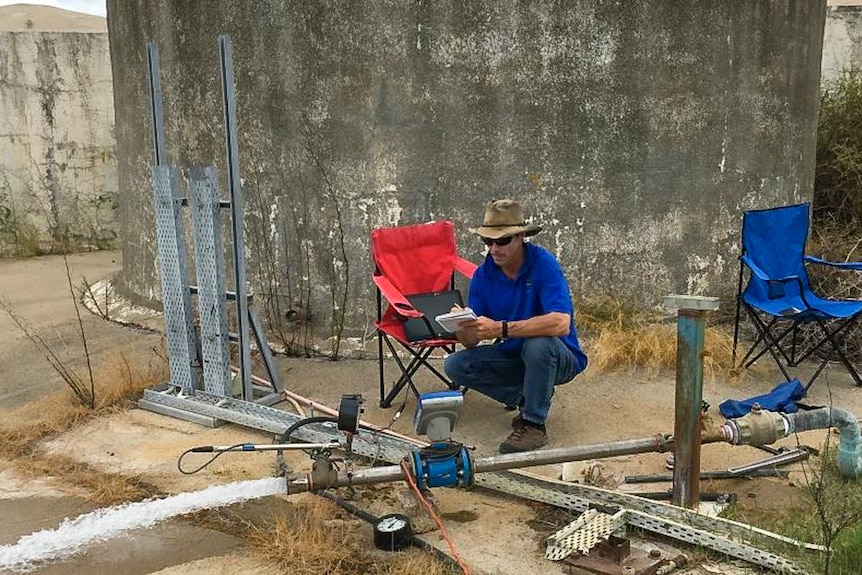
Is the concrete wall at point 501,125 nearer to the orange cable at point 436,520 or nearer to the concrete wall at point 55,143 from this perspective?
the orange cable at point 436,520

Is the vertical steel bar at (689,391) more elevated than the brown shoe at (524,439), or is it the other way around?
the vertical steel bar at (689,391)

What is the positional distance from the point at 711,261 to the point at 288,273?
3008mm

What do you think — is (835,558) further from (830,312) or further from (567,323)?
(830,312)

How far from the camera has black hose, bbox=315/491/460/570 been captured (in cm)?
288

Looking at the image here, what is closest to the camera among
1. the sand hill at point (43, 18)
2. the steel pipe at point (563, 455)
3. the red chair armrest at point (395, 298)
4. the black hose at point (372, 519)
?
the black hose at point (372, 519)

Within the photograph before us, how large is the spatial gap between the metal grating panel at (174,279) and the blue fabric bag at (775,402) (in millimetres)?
2948

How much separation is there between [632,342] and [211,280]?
264cm

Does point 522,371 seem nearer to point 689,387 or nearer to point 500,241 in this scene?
point 500,241

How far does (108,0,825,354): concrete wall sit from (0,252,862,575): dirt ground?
1.00 meters

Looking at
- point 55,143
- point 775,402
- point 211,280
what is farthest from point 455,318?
point 55,143

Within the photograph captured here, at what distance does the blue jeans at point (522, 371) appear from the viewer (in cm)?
381

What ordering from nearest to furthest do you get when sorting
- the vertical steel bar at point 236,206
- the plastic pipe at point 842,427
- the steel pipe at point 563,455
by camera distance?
1. the steel pipe at point 563,455
2. the plastic pipe at point 842,427
3. the vertical steel bar at point 236,206

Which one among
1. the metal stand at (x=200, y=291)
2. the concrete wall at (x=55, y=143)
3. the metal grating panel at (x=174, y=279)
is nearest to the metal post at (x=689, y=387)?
the metal stand at (x=200, y=291)

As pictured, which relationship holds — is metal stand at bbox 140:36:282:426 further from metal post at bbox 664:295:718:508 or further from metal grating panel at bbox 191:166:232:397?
metal post at bbox 664:295:718:508
